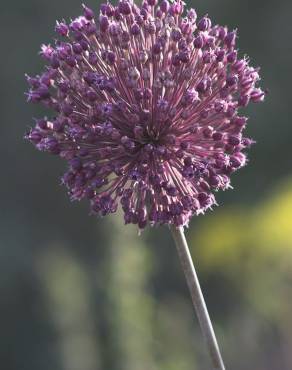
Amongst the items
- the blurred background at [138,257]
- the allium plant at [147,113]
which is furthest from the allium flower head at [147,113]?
the blurred background at [138,257]

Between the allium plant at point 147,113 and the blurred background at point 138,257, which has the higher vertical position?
the blurred background at point 138,257

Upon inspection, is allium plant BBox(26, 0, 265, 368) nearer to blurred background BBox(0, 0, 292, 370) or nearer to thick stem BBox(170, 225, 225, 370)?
thick stem BBox(170, 225, 225, 370)

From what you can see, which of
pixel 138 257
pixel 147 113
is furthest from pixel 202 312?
pixel 138 257

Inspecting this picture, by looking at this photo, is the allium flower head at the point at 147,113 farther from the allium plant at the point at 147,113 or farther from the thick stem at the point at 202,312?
the thick stem at the point at 202,312

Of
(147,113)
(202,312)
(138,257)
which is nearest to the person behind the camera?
(202,312)

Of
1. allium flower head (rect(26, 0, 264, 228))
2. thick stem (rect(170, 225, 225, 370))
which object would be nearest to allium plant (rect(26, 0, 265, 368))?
allium flower head (rect(26, 0, 264, 228))

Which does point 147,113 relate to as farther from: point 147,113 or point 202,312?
point 202,312
